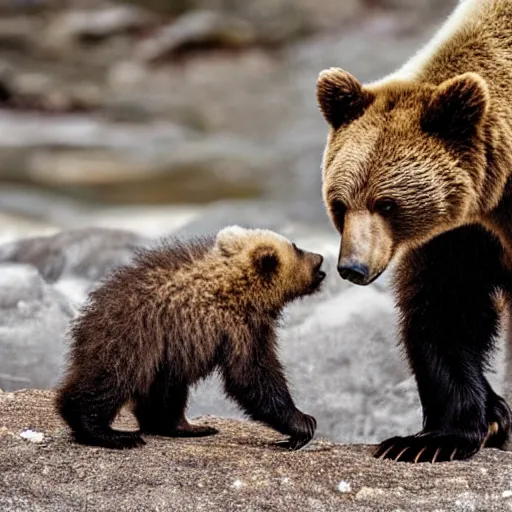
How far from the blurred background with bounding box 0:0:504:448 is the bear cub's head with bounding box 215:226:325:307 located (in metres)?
1.29

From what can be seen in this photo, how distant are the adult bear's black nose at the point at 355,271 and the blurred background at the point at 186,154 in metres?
1.94

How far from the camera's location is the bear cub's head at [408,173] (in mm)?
4199

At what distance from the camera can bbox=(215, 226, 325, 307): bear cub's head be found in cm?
471

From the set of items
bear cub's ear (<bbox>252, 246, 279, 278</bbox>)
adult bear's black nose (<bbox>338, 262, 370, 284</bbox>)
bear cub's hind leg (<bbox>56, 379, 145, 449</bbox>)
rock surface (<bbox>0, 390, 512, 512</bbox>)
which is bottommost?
rock surface (<bbox>0, 390, 512, 512</bbox>)

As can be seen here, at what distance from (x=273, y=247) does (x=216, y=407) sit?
1542mm

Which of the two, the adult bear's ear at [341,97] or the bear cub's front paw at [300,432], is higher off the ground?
the adult bear's ear at [341,97]

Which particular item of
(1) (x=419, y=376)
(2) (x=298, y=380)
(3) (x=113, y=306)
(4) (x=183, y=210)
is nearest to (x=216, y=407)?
(2) (x=298, y=380)

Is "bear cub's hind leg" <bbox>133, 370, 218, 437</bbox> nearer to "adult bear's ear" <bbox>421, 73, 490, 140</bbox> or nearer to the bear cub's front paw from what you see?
the bear cub's front paw

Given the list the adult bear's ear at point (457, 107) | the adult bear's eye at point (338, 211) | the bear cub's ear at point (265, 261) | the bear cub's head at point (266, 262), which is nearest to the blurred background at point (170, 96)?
the bear cub's head at point (266, 262)

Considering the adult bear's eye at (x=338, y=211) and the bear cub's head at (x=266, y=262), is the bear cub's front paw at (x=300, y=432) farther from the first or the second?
A: the adult bear's eye at (x=338, y=211)

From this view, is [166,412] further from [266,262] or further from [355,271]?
[355,271]

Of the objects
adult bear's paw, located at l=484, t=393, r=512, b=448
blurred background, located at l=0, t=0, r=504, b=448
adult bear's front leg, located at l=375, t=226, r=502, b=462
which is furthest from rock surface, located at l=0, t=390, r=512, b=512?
blurred background, located at l=0, t=0, r=504, b=448

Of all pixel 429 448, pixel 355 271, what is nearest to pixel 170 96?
pixel 429 448

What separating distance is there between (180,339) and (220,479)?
22.5 inches
